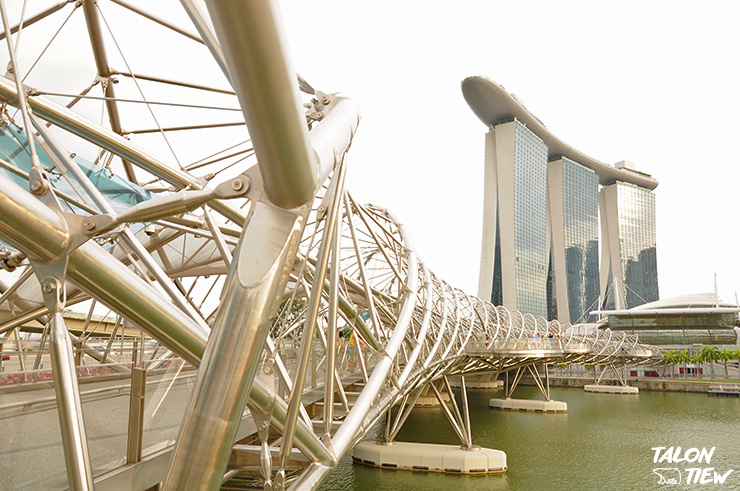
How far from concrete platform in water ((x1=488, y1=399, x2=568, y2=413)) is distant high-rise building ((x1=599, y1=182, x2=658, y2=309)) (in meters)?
129

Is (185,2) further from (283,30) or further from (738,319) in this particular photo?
(738,319)

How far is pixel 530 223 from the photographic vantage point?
457 feet

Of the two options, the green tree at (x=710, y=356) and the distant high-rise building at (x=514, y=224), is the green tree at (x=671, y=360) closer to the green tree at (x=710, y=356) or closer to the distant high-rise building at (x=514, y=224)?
the green tree at (x=710, y=356)

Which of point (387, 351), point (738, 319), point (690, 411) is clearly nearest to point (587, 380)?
point (690, 411)

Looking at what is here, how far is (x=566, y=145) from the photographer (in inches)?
6235

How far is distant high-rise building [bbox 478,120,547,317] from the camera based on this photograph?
13500cm

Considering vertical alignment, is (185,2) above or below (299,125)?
above

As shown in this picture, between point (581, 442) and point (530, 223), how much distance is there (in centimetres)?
11336

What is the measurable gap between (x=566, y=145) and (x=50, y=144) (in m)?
165

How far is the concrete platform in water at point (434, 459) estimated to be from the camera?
23.4m

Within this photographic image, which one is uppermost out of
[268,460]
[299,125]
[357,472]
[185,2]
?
[185,2]

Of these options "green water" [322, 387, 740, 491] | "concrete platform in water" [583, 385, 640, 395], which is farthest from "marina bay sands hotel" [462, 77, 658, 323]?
"green water" [322, 387, 740, 491]

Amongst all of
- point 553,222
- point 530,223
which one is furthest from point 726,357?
point 553,222

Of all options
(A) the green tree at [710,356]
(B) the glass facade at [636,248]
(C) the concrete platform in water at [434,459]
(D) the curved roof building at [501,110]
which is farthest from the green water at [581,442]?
(B) the glass facade at [636,248]
